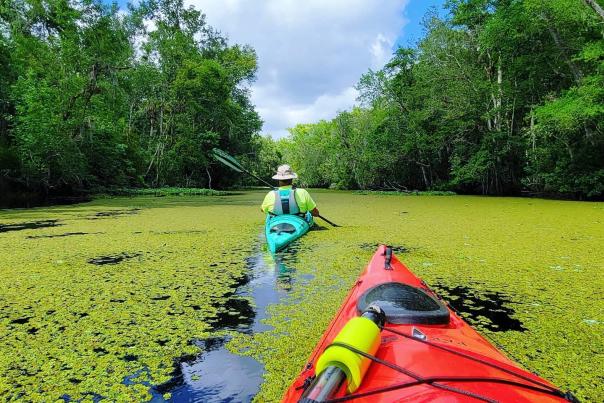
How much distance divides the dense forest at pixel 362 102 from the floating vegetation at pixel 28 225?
5.66 meters

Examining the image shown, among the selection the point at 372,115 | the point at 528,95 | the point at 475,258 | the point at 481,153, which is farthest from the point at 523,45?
the point at 475,258

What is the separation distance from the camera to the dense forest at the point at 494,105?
11461mm

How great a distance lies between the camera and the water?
5.26 feet

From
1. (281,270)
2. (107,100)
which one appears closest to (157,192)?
(107,100)

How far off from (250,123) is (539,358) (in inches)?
984

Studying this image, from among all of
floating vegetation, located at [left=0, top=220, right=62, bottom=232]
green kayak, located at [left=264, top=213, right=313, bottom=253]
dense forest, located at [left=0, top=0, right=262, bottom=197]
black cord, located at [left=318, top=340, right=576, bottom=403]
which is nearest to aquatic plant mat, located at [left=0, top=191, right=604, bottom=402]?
green kayak, located at [left=264, top=213, right=313, bottom=253]

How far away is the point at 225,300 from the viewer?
2809 mm

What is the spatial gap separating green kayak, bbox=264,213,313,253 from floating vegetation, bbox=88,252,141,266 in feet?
4.95

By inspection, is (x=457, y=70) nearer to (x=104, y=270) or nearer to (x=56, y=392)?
(x=104, y=270)

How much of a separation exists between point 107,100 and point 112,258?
42.2 feet

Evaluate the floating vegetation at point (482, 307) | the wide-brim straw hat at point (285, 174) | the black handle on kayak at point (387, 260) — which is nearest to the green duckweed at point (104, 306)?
the wide-brim straw hat at point (285, 174)

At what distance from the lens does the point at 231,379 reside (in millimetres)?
1729

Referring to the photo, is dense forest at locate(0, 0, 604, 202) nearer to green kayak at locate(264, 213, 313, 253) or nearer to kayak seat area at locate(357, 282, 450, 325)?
green kayak at locate(264, 213, 313, 253)

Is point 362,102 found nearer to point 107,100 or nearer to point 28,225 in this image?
point 107,100
